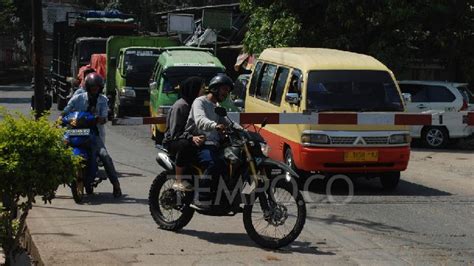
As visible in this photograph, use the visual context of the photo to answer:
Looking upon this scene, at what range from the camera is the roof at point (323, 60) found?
37.8 ft

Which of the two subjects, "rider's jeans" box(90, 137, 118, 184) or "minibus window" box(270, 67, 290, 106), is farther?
"minibus window" box(270, 67, 290, 106)

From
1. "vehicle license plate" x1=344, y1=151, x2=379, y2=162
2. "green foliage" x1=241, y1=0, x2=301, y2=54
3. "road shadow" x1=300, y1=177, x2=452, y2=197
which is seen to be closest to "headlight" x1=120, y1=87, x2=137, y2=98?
"green foliage" x1=241, y1=0, x2=301, y2=54

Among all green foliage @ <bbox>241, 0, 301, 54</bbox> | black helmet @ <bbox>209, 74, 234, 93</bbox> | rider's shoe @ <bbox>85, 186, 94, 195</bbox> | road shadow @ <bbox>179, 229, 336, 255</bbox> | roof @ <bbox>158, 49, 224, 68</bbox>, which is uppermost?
green foliage @ <bbox>241, 0, 301, 54</bbox>

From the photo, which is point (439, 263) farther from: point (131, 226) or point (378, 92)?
point (378, 92)

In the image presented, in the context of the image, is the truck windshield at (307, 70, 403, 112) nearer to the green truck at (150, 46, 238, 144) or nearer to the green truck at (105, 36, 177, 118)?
the green truck at (150, 46, 238, 144)

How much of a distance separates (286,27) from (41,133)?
49.2 ft

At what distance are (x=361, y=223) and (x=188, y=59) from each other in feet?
32.3

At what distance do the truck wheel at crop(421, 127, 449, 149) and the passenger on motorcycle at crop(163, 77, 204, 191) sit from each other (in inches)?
454

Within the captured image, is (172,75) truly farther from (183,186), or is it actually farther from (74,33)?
(74,33)

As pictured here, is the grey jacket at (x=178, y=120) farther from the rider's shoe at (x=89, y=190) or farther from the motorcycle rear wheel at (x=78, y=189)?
the rider's shoe at (x=89, y=190)

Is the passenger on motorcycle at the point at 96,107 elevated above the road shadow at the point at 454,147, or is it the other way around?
the passenger on motorcycle at the point at 96,107

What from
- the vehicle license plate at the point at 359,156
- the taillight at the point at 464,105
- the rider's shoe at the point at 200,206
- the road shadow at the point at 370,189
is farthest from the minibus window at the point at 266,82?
the taillight at the point at 464,105

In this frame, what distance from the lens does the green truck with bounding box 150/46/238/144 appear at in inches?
655

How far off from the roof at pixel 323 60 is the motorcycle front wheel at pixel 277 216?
4.47 meters
